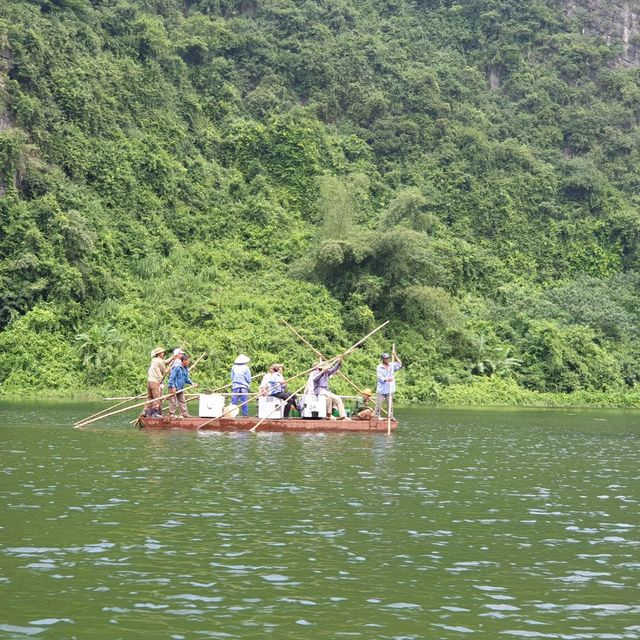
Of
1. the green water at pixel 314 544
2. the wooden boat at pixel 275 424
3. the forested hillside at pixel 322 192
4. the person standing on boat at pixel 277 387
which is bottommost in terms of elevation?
the green water at pixel 314 544

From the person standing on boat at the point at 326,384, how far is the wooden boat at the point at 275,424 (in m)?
0.65

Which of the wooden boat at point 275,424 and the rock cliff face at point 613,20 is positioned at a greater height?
the rock cliff face at point 613,20

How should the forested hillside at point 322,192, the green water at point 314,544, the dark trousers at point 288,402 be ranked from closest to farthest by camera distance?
the green water at point 314,544, the dark trousers at point 288,402, the forested hillside at point 322,192

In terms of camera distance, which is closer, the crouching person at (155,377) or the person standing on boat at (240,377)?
the crouching person at (155,377)

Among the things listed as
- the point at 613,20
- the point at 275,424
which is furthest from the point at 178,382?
the point at 613,20

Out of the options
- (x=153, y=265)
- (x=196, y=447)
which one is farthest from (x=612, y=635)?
(x=153, y=265)

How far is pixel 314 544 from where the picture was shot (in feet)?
35.8

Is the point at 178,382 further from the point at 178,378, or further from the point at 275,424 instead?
the point at 275,424

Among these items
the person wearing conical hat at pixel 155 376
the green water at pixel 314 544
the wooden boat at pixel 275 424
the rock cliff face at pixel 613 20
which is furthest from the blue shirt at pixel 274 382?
the rock cliff face at pixel 613 20

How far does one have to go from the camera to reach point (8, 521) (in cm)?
1181

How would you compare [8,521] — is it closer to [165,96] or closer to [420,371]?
[420,371]

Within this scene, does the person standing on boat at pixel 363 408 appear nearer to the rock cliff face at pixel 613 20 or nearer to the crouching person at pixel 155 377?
the crouching person at pixel 155 377

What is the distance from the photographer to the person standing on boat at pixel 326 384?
2577 cm

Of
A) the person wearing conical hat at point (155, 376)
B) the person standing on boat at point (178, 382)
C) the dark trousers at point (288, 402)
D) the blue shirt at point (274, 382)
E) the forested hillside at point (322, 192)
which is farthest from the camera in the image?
the forested hillside at point (322, 192)
